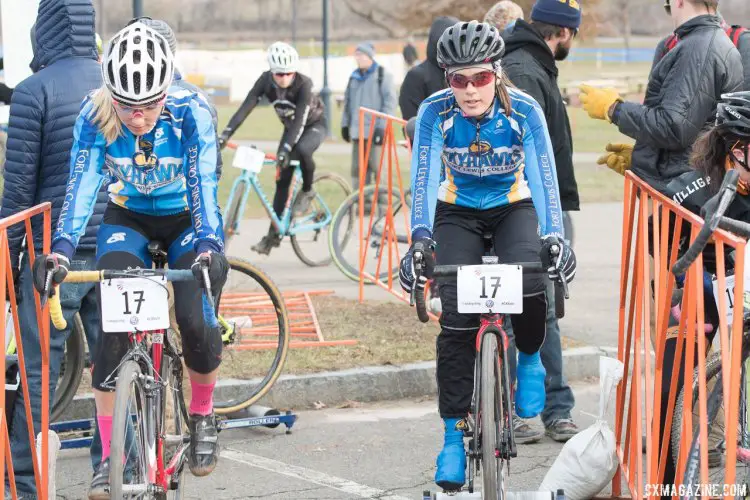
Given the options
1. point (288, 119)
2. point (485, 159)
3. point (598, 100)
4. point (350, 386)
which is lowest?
point (350, 386)

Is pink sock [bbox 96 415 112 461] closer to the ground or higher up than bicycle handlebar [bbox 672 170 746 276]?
closer to the ground

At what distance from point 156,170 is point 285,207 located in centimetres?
683

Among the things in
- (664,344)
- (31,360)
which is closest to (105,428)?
(31,360)

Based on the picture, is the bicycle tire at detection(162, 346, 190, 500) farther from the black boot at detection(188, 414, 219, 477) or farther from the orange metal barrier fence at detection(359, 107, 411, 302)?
the orange metal barrier fence at detection(359, 107, 411, 302)

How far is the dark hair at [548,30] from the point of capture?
685 centimetres

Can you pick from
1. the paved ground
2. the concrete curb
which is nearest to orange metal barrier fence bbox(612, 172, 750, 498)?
the paved ground

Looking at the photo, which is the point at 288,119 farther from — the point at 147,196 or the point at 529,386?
the point at 529,386

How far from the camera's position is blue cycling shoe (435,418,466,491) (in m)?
5.16

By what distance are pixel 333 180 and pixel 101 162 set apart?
741 centimetres

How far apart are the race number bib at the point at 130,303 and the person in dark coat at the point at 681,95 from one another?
2423 millimetres

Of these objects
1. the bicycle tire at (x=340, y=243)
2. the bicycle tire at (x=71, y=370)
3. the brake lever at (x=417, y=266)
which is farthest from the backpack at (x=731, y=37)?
the bicycle tire at (x=340, y=243)

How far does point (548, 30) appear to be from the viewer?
6.86 metres

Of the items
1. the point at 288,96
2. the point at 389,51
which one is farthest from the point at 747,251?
the point at 389,51

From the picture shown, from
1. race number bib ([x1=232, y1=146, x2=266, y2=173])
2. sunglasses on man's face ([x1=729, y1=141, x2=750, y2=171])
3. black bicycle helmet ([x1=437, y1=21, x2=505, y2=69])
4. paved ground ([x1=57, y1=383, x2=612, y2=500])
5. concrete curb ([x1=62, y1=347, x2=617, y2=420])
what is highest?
black bicycle helmet ([x1=437, y1=21, x2=505, y2=69])
